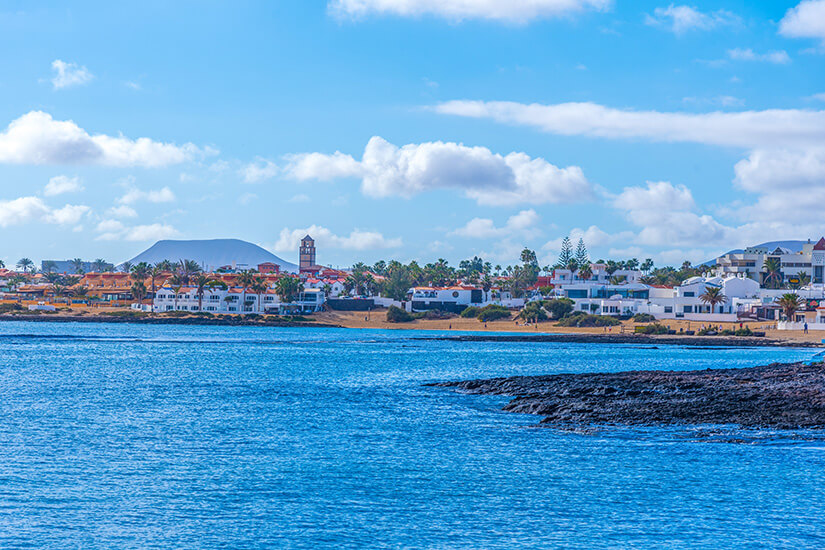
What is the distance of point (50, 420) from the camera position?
4175cm

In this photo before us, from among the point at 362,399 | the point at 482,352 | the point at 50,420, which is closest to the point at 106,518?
the point at 50,420

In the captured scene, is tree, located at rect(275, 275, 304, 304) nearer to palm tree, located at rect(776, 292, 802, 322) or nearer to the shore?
the shore

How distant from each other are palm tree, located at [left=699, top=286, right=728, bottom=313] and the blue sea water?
104583 millimetres

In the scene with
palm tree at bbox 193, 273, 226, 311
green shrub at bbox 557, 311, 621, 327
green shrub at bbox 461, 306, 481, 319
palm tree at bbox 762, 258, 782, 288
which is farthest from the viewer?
palm tree at bbox 762, 258, 782, 288

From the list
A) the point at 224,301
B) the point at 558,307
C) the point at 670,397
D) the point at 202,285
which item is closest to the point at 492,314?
the point at 558,307

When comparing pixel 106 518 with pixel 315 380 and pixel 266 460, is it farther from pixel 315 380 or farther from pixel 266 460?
pixel 315 380

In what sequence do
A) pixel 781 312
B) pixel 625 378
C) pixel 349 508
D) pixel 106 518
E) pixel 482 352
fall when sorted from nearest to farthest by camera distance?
pixel 106 518
pixel 349 508
pixel 625 378
pixel 482 352
pixel 781 312

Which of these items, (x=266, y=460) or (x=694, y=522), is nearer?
(x=694, y=522)

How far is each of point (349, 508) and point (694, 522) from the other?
9.02 metres

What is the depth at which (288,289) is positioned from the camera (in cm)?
17288

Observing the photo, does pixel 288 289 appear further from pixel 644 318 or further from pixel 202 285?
pixel 644 318

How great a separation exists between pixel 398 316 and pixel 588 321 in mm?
34309

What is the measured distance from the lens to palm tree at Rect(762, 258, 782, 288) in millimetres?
179875

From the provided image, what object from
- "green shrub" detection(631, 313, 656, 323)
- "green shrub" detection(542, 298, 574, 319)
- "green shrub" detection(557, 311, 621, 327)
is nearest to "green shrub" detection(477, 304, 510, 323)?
"green shrub" detection(542, 298, 574, 319)
